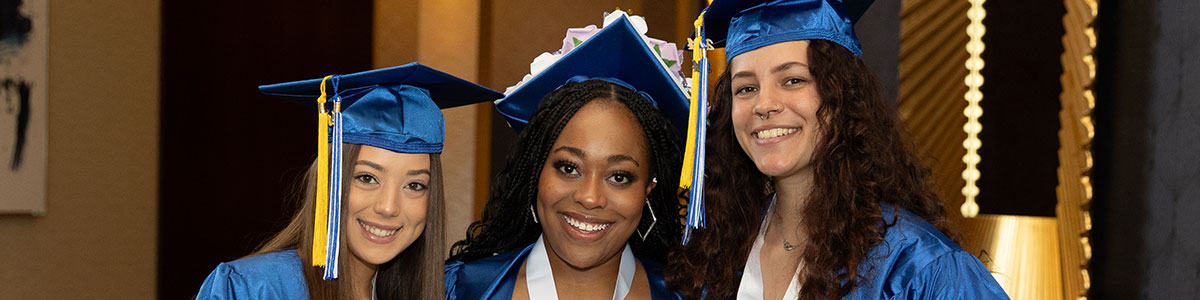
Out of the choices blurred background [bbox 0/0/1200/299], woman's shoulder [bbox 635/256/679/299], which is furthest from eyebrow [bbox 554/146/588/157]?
blurred background [bbox 0/0/1200/299]

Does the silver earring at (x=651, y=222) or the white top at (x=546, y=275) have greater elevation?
the silver earring at (x=651, y=222)

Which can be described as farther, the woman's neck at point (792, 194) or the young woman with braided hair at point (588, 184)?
the young woman with braided hair at point (588, 184)

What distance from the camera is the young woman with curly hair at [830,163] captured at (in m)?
1.71

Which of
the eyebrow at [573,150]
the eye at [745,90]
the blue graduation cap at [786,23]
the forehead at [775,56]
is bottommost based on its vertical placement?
the eyebrow at [573,150]

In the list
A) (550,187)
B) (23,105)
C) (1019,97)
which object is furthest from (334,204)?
(23,105)

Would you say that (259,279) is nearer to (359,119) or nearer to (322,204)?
(322,204)

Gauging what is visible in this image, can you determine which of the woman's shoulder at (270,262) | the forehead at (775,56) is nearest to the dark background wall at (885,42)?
the forehead at (775,56)

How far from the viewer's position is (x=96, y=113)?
3.84 meters

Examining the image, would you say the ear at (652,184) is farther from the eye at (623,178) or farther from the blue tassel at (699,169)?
the blue tassel at (699,169)

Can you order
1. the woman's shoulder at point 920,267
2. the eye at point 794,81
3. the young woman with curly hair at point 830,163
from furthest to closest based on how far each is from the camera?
the eye at point 794,81
the young woman with curly hair at point 830,163
the woman's shoulder at point 920,267

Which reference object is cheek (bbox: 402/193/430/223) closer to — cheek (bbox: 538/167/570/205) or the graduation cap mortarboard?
the graduation cap mortarboard

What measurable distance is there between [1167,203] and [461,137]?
3445mm

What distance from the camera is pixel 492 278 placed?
237 centimetres

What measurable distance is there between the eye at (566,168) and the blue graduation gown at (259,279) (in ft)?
2.14
